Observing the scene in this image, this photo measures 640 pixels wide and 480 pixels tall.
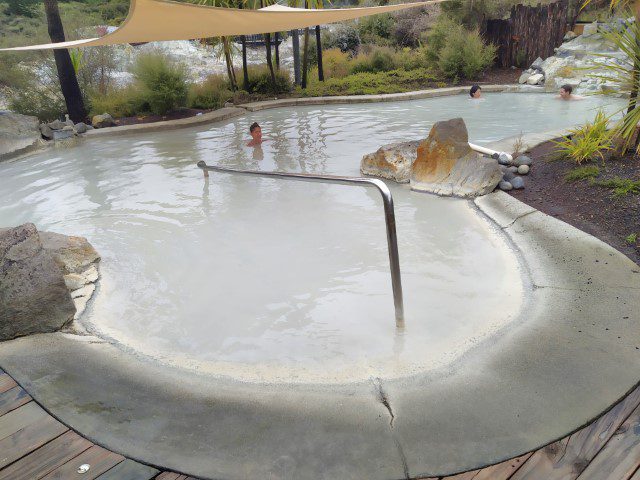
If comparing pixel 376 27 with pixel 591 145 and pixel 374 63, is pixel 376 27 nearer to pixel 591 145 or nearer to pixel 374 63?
pixel 374 63

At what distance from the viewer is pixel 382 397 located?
7.09ft

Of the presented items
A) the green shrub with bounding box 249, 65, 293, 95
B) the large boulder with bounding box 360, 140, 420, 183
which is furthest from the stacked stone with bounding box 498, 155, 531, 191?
the green shrub with bounding box 249, 65, 293, 95

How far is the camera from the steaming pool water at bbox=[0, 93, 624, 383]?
9.12 feet

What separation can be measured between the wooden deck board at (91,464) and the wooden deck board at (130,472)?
0.02 metres

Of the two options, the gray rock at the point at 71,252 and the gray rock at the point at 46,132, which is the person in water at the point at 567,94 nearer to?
the gray rock at the point at 71,252

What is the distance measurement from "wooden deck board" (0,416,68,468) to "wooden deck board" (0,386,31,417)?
7.3 inches

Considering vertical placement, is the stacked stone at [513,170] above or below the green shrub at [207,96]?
below

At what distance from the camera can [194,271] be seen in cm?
386

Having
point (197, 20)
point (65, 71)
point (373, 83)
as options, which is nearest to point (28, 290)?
point (197, 20)

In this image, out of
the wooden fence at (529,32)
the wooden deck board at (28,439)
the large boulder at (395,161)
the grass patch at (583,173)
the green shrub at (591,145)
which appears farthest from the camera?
the wooden fence at (529,32)

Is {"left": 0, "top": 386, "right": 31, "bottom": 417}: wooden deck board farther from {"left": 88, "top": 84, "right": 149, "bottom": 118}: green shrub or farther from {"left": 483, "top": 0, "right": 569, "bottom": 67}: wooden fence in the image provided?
{"left": 483, "top": 0, "right": 569, "bottom": 67}: wooden fence

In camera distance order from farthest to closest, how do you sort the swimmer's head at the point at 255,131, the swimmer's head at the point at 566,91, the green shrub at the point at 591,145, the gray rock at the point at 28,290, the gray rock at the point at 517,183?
the swimmer's head at the point at 566,91 < the swimmer's head at the point at 255,131 < the gray rock at the point at 517,183 < the green shrub at the point at 591,145 < the gray rock at the point at 28,290

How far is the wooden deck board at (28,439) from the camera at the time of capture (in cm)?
181

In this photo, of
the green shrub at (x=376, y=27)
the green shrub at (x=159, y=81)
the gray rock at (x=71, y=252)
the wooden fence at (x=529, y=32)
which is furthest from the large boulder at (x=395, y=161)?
the green shrub at (x=376, y=27)
